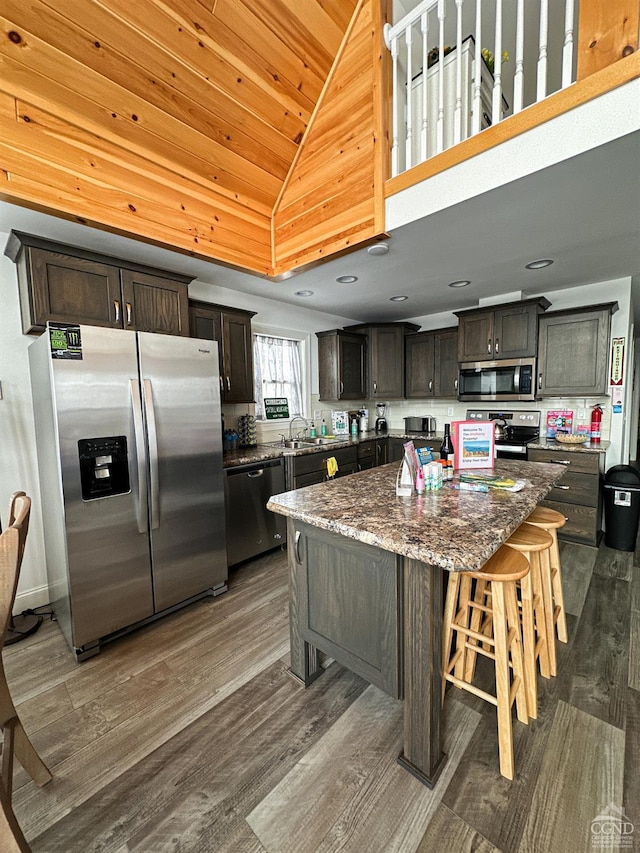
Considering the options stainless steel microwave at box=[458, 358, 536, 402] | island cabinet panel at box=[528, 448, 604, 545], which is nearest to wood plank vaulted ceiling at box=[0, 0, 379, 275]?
stainless steel microwave at box=[458, 358, 536, 402]

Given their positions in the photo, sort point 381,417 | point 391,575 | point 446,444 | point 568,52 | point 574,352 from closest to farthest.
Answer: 1. point 391,575
2. point 568,52
3. point 446,444
4. point 574,352
5. point 381,417

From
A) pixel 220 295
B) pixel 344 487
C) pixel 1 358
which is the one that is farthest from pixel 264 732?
pixel 220 295

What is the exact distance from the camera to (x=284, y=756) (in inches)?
56.1

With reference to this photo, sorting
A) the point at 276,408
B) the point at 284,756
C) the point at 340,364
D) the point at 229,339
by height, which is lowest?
the point at 284,756

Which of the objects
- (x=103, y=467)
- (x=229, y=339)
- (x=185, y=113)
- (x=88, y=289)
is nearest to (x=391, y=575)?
(x=103, y=467)

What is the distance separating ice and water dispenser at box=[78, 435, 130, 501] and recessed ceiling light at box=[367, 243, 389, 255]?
2.09m

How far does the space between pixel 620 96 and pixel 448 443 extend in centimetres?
176

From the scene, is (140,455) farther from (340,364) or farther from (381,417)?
(381,417)

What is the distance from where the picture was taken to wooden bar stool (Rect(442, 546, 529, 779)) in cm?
131

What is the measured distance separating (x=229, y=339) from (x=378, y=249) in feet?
4.88

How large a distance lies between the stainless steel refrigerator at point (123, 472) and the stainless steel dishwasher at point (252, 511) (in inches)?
12.9

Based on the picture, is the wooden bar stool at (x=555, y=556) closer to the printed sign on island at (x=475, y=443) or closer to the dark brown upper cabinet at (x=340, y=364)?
the printed sign on island at (x=475, y=443)

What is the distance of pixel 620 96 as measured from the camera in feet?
4.84

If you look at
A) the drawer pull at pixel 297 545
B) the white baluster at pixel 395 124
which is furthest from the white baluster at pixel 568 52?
the drawer pull at pixel 297 545
